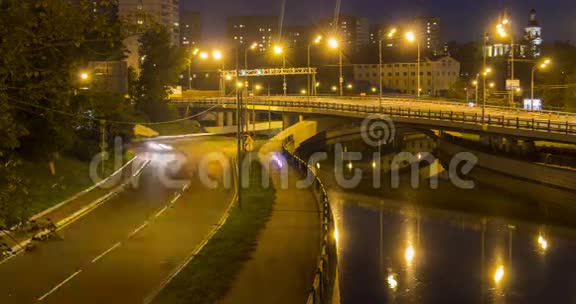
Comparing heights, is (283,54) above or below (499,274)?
above

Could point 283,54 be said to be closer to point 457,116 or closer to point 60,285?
point 457,116

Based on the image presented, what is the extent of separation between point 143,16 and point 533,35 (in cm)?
14414

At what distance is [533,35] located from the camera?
142 metres

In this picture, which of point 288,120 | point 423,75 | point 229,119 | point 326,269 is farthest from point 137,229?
point 423,75

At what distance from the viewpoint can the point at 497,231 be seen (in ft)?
Result: 114

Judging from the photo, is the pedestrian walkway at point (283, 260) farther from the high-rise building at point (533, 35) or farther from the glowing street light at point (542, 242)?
the high-rise building at point (533, 35)

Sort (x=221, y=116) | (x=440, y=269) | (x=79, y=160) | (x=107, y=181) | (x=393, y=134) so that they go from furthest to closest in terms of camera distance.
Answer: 1. (x=221, y=116)
2. (x=393, y=134)
3. (x=79, y=160)
4. (x=107, y=181)
5. (x=440, y=269)

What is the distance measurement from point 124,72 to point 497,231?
20.2 metres

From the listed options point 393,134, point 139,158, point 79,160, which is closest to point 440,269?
point 79,160

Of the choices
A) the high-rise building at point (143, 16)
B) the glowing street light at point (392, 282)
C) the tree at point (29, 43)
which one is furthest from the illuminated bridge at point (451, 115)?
the tree at point (29, 43)

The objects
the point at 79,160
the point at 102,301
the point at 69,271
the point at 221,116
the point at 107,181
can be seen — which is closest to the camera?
the point at 102,301

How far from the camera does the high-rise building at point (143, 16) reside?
10156 mm

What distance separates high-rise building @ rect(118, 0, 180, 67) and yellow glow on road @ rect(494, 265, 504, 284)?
Answer: 49.9ft

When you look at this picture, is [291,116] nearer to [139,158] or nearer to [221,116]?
[221,116]
